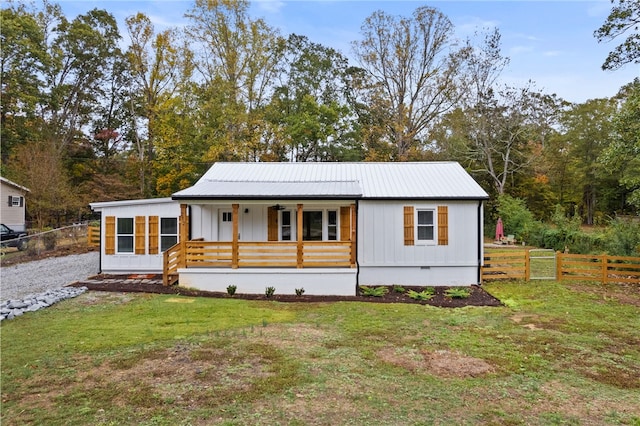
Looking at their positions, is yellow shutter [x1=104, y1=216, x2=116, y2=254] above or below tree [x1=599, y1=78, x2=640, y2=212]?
below

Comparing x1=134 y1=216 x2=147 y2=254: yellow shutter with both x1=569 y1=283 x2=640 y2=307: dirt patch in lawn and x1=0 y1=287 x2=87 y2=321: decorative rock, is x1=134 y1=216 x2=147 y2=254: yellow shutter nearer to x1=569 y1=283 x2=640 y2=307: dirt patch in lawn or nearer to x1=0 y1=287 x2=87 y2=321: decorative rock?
x1=0 y1=287 x2=87 y2=321: decorative rock

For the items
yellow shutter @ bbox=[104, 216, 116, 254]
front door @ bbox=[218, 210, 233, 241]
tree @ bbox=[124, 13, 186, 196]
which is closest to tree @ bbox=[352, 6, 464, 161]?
tree @ bbox=[124, 13, 186, 196]

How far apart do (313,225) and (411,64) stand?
18.7 meters

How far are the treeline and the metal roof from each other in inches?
412

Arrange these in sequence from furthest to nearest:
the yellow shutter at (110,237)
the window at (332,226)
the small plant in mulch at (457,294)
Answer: the yellow shutter at (110,237) → the window at (332,226) → the small plant in mulch at (457,294)

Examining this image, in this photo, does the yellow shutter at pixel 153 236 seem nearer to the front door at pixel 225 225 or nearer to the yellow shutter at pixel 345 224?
the front door at pixel 225 225

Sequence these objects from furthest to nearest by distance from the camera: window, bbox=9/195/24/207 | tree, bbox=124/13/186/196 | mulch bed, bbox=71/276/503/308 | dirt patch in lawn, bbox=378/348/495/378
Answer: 1. tree, bbox=124/13/186/196
2. window, bbox=9/195/24/207
3. mulch bed, bbox=71/276/503/308
4. dirt patch in lawn, bbox=378/348/495/378

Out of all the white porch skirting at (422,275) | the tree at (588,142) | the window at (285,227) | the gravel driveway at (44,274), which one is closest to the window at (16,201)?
the gravel driveway at (44,274)

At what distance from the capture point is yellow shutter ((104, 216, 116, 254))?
514 inches

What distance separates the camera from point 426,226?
1241cm

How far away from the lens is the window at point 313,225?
12.7 m

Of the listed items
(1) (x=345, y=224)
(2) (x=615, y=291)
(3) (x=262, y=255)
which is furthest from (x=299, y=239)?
(2) (x=615, y=291)

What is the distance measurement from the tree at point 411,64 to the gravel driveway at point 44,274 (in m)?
19.6

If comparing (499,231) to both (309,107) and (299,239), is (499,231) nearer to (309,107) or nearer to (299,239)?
(309,107)
